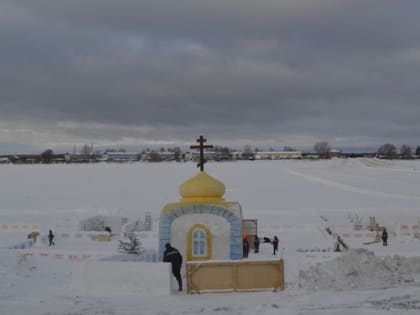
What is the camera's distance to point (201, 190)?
→ 675 inches

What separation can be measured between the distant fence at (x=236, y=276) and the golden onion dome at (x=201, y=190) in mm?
4157

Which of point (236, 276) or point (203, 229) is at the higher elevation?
point (203, 229)

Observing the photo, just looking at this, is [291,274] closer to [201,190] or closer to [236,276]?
[236,276]

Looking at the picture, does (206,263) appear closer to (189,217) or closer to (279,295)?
(279,295)

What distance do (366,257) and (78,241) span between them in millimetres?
16277

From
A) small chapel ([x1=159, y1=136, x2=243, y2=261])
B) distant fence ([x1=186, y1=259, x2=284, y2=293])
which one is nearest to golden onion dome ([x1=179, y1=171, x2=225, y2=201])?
small chapel ([x1=159, y1=136, x2=243, y2=261])

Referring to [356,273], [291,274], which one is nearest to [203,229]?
[291,274]

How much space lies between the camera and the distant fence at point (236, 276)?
1302 centimetres

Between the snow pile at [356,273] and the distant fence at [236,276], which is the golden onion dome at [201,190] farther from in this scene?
the snow pile at [356,273]

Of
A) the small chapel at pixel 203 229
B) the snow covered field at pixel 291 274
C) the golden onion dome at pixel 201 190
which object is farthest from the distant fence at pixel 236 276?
the golden onion dome at pixel 201 190

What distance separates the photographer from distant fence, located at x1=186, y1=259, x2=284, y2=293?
42.7 feet

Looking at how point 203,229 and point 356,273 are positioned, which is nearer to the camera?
point 356,273

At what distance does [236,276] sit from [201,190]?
4495 mm

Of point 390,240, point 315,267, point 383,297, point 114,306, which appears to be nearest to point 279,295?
point 315,267
